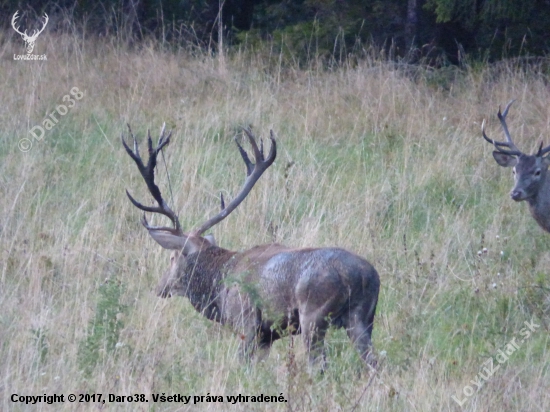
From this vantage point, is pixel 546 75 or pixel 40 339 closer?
pixel 40 339

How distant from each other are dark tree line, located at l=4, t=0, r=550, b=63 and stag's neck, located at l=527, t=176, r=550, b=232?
432 centimetres

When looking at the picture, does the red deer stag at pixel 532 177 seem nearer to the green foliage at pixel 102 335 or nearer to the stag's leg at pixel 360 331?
the stag's leg at pixel 360 331

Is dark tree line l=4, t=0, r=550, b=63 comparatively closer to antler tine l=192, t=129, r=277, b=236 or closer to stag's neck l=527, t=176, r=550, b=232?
stag's neck l=527, t=176, r=550, b=232

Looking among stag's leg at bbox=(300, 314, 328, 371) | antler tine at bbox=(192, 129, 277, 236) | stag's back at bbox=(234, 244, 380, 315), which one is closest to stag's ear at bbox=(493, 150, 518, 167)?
antler tine at bbox=(192, 129, 277, 236)

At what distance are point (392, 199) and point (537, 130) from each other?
2.70m

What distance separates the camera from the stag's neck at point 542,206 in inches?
316

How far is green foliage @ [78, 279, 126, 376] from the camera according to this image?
4574 millimetres

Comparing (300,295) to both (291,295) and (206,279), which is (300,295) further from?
(206,279)

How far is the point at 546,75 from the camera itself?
36.4 ft

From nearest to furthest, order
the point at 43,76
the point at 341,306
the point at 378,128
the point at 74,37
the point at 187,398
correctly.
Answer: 1. the point at 187,398
2. the point at 341,306
3. the point at 378,128
4. the point at 43,76
5. the point at 74,37

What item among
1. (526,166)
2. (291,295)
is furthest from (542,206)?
(291,295)

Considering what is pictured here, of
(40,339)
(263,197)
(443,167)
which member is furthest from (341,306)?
(443,167)

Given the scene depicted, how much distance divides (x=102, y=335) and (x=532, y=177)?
4.71 meters

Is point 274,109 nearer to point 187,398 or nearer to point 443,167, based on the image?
point 443,167
